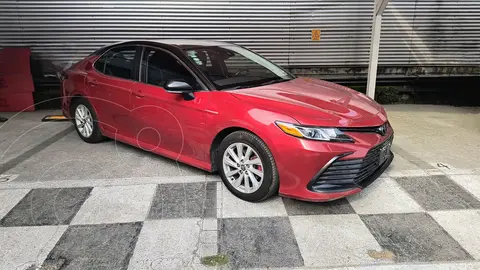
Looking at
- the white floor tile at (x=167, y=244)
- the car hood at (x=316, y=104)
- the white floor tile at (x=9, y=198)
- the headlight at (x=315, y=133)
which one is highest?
the car hood at (x=316, y=104)

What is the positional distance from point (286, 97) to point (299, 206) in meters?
0.99

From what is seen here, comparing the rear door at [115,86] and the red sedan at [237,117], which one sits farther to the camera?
the rear door at [115,86]

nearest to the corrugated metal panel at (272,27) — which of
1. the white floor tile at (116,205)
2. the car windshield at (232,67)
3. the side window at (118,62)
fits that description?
the side window at (118,62)

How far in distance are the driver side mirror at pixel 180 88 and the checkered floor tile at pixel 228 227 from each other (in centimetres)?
88

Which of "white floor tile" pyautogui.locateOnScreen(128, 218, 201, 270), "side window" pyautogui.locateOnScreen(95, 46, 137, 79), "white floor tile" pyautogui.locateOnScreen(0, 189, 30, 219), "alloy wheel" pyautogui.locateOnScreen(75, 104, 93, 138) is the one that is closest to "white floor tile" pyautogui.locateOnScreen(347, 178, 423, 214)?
"white floor tile" pyautogui.locateOnScreen(128, 218, 201, 270)

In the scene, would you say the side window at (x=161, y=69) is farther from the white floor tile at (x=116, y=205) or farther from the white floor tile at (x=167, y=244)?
the white floor tile at (x=167, y=244)

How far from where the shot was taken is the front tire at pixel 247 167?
3098 millimetres

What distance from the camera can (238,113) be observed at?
322cm

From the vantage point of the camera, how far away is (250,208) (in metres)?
3.21

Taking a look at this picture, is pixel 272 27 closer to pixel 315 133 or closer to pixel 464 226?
pixel 315 133

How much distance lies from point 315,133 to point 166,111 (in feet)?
5.15

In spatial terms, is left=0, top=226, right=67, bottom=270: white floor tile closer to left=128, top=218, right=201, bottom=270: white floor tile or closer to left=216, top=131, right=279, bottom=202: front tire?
left=128, top=218, right=201, bottom=270: white floor tile

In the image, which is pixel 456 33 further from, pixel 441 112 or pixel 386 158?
pixel 386 158

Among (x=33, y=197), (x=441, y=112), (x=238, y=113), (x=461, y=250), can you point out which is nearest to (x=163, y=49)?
(x=238, y=113)
